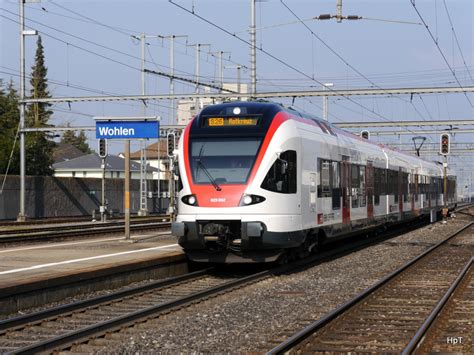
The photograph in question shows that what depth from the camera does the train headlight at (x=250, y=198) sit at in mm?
14172

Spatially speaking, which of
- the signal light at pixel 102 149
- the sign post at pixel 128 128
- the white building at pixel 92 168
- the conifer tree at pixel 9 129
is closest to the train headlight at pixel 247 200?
the sign post at pixel 128 128

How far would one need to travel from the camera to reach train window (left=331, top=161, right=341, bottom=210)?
60.3 ft

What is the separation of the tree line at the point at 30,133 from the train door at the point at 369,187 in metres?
25.0

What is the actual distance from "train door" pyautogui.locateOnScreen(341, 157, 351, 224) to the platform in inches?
174

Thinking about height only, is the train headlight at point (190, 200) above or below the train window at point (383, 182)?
below

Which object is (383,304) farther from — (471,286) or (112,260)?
(112,260)

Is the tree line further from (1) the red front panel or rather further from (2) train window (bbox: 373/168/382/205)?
(1) the red front panel

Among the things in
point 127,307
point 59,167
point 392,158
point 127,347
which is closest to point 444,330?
point 127,347

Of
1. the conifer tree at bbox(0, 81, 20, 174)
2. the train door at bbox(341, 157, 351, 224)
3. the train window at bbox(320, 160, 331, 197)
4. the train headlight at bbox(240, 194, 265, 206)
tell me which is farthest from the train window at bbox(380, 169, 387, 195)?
the conifer tree at bbox(0, 81, 20, 174)

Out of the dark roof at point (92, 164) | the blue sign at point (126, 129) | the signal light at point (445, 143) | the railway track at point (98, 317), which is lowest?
the railway track at point (98, 317)

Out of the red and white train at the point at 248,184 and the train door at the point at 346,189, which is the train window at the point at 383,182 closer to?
the train door at the point at 346,189

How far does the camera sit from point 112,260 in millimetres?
15172

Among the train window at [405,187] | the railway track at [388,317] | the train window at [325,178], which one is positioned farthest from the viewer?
the train window at [405,187]

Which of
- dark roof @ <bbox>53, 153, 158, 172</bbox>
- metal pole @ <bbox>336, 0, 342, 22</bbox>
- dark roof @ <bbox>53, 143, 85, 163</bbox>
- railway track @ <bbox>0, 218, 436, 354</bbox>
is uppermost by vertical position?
metal pole @ <bbox>336, 0, 342, 22</bbox>
